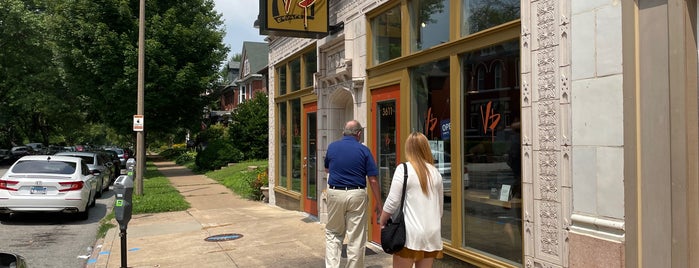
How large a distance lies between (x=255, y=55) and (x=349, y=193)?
43.1 meters

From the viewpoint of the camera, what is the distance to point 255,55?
→ 155 ft

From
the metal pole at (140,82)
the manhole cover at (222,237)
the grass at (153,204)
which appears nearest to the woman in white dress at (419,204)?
the manhole cover at (222,237)

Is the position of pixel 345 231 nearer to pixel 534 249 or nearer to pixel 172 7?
pixel 534 249

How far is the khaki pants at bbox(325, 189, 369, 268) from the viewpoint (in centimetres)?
561

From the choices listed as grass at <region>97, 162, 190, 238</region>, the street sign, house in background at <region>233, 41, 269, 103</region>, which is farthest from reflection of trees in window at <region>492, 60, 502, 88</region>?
house in background at <region>233, 41, 269, 103</region>

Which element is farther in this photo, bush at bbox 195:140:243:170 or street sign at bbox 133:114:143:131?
bush at bbox 195:140:243:170

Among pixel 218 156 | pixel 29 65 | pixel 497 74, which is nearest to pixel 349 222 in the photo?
pixel 497 74

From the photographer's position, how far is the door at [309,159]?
10.2 metres

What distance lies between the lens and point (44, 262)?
24.8 ft

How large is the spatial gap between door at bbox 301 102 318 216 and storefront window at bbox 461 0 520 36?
492 cm

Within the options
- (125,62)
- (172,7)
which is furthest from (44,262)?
(172,7)

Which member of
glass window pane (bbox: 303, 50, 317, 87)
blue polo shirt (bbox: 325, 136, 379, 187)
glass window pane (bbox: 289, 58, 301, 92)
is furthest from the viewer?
glass window pane (bbox: 289, 58, 301, 92)

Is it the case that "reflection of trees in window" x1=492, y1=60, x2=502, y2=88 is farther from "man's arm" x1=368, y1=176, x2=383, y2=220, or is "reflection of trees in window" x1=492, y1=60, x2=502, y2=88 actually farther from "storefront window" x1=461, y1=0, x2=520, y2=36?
"man's arm" x1=368, y1=176, x2=383, y2=220

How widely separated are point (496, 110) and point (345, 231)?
2.10 meters
